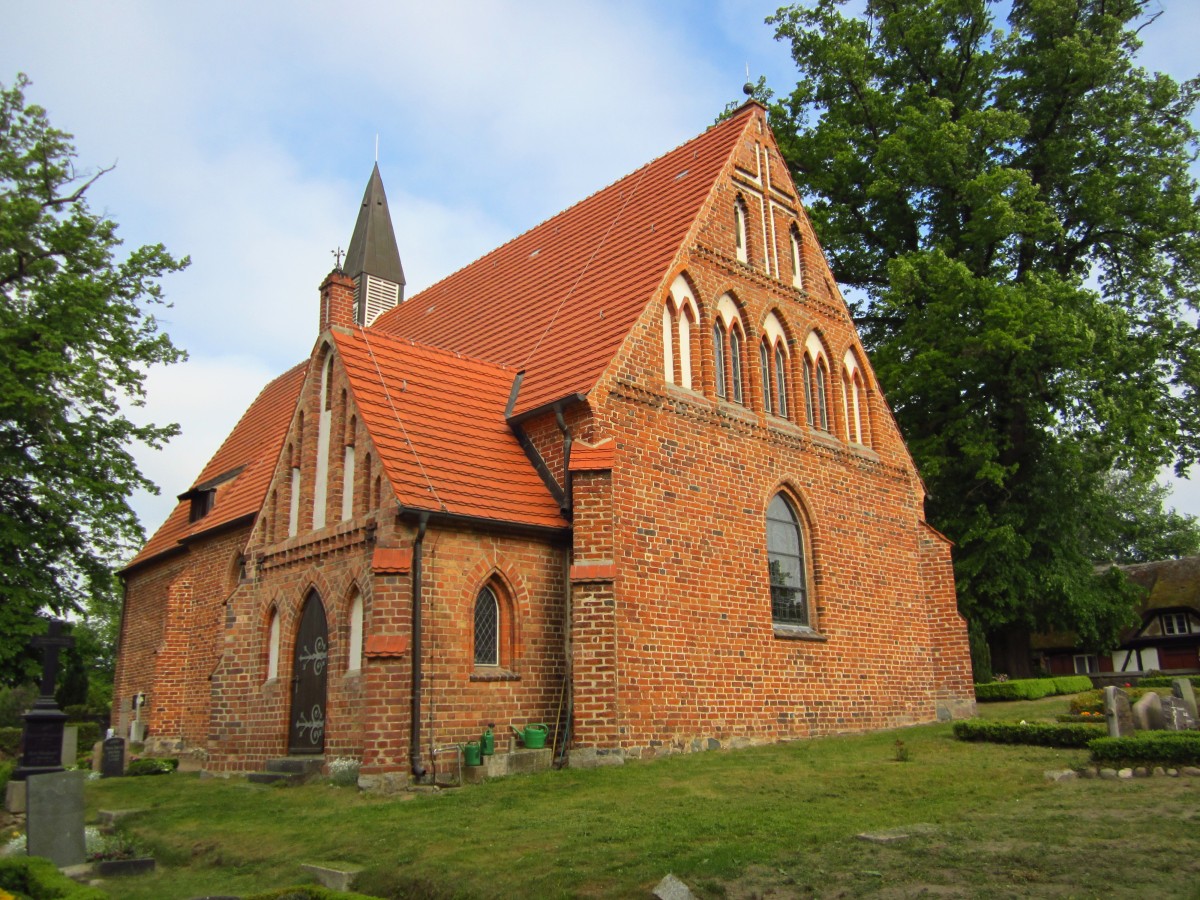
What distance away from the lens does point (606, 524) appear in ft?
46.6

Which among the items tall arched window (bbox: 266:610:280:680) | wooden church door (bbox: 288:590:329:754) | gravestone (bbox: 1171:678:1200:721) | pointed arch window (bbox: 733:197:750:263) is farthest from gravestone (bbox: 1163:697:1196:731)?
tall arched window (bbox: 266:610:280:680)

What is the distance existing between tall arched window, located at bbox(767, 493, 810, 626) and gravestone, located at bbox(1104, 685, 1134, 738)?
6.21 m

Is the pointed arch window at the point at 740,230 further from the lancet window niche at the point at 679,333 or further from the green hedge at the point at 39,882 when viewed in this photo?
the green hedge at the point at 39,882

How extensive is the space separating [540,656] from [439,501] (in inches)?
113

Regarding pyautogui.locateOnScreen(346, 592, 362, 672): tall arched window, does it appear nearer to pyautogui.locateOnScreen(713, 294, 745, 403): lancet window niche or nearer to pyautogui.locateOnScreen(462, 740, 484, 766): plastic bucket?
pyautogui.locateOnScreen(462, 740, 484, 766): plastic bucket

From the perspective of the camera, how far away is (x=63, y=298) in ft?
74.2

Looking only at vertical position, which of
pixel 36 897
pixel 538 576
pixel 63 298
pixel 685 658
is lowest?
pixel 36 897

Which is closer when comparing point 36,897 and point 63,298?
point 36,897

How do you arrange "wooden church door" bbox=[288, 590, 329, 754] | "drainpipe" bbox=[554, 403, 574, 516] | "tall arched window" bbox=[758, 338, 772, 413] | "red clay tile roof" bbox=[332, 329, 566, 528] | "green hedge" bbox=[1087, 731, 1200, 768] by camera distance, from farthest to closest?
"tall arched window" bbox=[758, 338, 772, 413], "drainpipe" bbox=[554, 403, 574, 516], "wooden church door" bbox=[288, 590, 329, 754], "red clay tile roof" bbox=[332, 329, 566, 528], "green hedge" bbox=[1087, 731, 1200, 768]

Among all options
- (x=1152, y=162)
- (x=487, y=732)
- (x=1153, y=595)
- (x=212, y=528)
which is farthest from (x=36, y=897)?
(x=1153, y=595)

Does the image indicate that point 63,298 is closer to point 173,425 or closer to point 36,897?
point 173,425

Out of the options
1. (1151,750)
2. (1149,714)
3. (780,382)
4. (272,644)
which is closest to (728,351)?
(780,382)

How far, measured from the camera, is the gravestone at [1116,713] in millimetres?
11953

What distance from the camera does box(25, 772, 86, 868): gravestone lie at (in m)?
10.6
